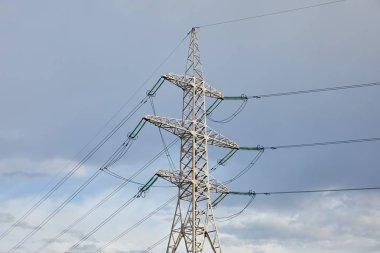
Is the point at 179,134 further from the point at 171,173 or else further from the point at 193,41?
the point at 193,41

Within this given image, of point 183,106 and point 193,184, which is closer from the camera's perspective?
point 193,184

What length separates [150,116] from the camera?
5050 cm

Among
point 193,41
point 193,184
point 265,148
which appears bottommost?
point 193,184

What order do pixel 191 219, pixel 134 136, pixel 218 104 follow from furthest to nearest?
pixel 218 104 → pixel 134 136 → pixel 191 219

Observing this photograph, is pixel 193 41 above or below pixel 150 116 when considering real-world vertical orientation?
above

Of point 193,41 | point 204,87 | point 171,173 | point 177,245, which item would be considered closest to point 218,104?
point 204,87

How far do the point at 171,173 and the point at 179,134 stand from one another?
416cm

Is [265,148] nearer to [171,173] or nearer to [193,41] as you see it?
[171,173]

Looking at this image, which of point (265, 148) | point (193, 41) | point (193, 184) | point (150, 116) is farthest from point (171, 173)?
point (193, 41)

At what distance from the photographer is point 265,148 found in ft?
179

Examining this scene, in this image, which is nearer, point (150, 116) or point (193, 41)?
point (150, 116)

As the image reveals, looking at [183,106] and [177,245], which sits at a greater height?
[183,106]

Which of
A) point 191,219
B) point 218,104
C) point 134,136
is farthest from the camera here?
point 218,104

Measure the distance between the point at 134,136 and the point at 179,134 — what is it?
4.62 meters
